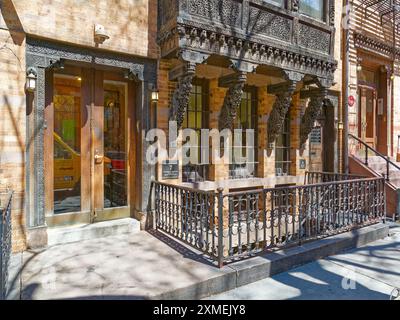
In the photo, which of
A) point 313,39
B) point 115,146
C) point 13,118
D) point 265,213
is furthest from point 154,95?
point 313,39

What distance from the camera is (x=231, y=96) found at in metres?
6.15

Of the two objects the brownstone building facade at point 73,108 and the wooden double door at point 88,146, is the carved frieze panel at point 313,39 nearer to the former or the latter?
the brownstone building facade at point 73,108

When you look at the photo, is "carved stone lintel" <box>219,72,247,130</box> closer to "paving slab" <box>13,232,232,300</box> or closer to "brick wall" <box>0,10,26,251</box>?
"paving slab" <box>13,232,232,300</box>

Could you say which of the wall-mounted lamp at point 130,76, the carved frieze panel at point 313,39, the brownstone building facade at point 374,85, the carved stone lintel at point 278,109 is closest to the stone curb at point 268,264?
the carved stone lintel at point 278,109

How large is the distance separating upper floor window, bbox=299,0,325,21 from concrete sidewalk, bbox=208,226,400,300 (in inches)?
217

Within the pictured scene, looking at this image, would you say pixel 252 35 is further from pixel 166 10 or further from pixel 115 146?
pixel 115 146

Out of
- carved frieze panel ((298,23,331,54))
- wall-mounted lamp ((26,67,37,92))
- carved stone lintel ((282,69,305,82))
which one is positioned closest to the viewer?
wall-mounted lamp ((26,67,37,92))

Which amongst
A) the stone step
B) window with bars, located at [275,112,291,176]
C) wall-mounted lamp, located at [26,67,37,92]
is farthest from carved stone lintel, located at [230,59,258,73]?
the stone step

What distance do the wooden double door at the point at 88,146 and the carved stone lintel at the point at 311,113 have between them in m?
4.68

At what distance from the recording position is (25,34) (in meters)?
4.42

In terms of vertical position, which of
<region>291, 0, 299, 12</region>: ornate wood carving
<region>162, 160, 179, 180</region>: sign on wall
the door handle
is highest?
<region>291, 0, 299, 12</region>: ornate wood carving

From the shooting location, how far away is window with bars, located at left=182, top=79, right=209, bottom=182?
6523mm

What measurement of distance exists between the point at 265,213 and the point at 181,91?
2676 millimetres

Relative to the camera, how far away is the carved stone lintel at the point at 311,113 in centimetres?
747
